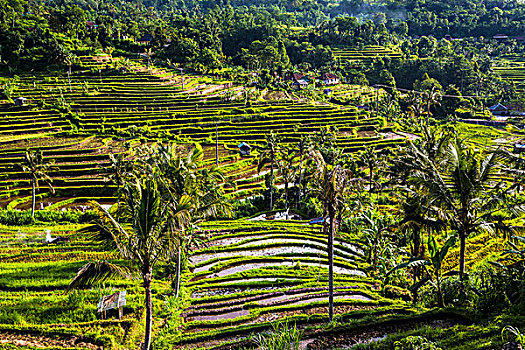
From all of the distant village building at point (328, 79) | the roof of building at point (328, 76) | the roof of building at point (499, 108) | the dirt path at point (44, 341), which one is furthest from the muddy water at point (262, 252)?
the roof of building at point (328, 76)

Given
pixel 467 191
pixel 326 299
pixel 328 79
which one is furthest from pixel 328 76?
pixel 467 191

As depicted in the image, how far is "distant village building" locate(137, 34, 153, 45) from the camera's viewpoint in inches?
3831

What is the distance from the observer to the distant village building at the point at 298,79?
92625mm

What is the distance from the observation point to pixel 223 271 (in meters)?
24.2

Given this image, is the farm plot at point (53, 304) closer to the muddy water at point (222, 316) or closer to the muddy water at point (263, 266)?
the muddy water at point (222, 316)

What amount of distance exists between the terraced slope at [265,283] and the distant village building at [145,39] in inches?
3111

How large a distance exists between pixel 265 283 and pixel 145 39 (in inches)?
3593

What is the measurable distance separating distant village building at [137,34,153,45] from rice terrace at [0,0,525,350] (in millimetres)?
492

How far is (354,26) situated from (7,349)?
126m

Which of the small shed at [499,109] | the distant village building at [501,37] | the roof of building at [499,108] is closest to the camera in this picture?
the small shed at [499,109]

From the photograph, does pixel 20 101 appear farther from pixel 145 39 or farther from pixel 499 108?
pixel 499 108

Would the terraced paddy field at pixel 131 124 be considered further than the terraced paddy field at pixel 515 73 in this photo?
No

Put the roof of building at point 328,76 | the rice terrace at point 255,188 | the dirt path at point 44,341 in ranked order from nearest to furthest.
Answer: the dirt path at point 44,341 → the rice terrace at point 255,188 → the roof of building at point 328,76

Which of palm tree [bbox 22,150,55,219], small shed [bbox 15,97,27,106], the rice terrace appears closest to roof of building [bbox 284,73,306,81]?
the rice terrace
